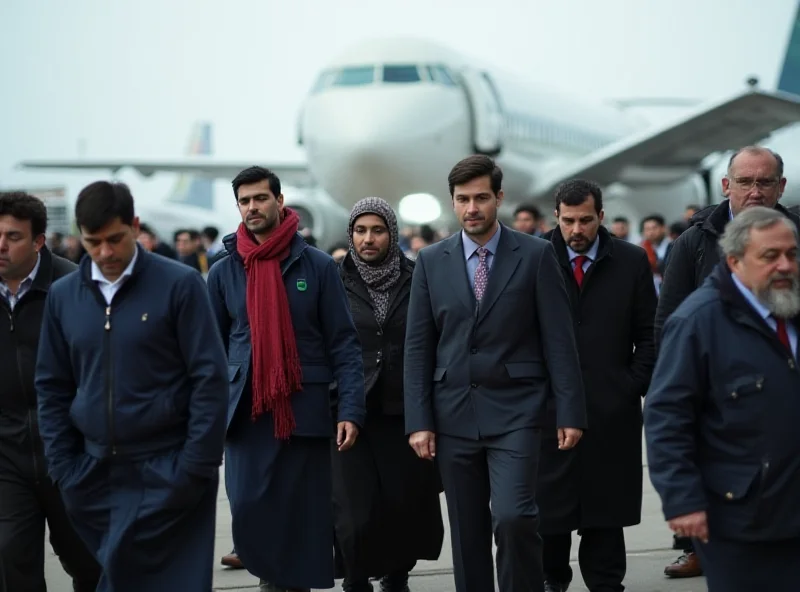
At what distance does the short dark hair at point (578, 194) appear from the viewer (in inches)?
278

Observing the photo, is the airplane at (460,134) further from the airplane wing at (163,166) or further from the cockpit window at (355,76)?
the airplane wing at (163,166)

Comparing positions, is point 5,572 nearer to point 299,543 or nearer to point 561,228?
point 299,543

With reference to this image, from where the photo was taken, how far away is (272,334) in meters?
6.19

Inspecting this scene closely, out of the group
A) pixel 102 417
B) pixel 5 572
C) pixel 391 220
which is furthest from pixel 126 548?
pixel 391 220

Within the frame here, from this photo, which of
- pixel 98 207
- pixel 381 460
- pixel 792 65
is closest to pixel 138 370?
pixel 98 207

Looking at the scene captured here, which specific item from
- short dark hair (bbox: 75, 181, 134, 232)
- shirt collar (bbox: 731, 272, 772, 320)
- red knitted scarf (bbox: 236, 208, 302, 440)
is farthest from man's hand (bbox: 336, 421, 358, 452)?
shirt collar (bbox: 731, 272, 772, 320)

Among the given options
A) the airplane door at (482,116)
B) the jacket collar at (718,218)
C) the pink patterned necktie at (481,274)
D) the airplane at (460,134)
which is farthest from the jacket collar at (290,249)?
the airplane door at (482,116)

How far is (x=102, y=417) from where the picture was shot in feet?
16.4

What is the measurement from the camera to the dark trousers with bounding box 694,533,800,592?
4.48 meters

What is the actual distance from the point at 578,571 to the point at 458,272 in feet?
7.73

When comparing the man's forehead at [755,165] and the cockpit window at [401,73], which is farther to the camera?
the cockpit window at [401,73]

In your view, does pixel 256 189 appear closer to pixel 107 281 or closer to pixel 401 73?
pixel 107 281

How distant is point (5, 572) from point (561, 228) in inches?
124

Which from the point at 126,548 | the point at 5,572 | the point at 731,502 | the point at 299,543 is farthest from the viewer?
the point at 299,543
